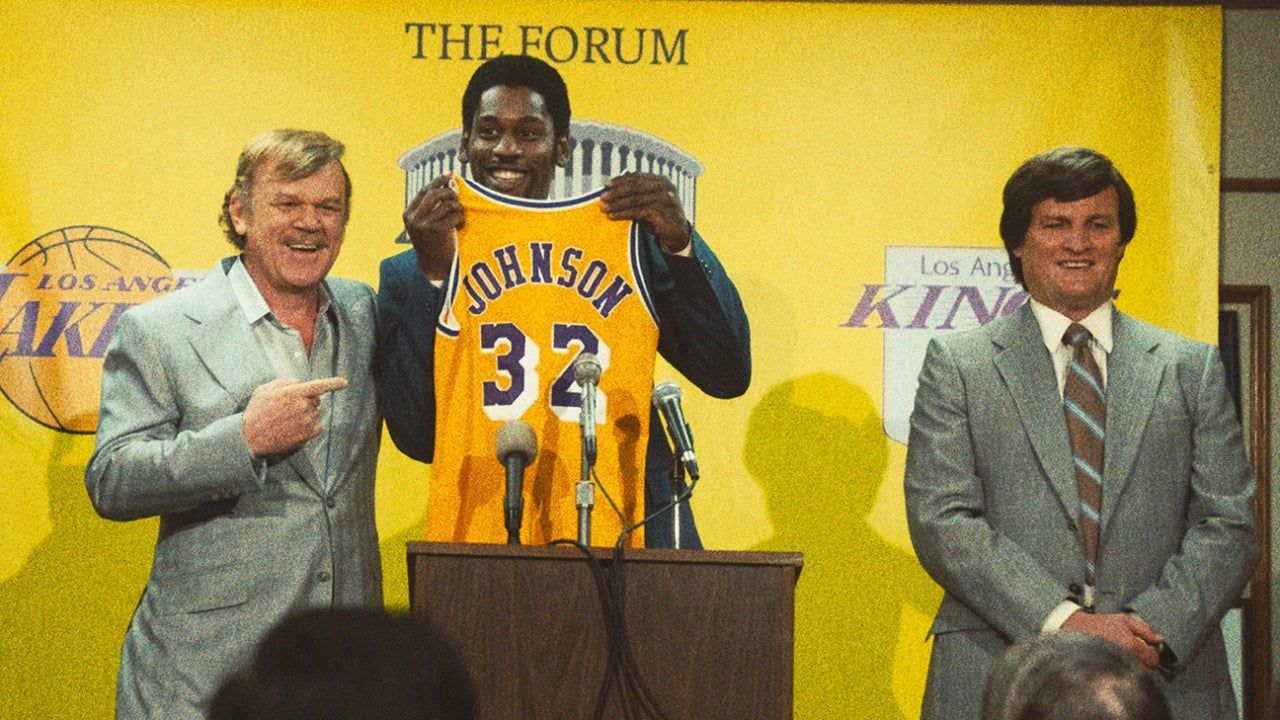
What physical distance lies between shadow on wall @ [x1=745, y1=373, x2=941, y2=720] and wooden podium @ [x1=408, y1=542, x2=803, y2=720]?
1.83m

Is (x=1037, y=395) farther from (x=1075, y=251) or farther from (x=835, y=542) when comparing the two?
(x=835, y=542)

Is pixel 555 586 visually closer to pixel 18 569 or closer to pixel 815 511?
pixel 815 511

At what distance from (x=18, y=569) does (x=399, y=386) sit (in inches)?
68.4

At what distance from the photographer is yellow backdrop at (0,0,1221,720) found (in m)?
5.39

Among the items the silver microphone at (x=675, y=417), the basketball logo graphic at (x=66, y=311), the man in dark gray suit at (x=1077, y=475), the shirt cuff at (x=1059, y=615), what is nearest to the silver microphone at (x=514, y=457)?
the silver microphone at (x=675, y=417)

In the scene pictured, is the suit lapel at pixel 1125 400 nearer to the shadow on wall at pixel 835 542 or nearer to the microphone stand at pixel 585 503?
the microphone stand at pixel 585 503

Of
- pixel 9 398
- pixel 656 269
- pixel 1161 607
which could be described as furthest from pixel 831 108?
pixel 9 398

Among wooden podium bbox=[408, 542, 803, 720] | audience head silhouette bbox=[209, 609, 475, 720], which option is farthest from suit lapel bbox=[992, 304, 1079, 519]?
audience head silhouette bbox=[209, 609, 475, 720]

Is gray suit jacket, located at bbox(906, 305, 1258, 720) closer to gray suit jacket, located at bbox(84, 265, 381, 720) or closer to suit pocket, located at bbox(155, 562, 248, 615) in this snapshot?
gray suit jacket, located at bbox(84, 265, 381, 720)

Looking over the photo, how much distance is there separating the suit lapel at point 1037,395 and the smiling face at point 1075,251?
0.31 feet

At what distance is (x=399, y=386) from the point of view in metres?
4.38

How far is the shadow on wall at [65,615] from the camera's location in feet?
17.6

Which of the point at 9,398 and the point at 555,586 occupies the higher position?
the point at 9,398

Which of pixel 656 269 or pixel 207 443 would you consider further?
pixel 656 269
